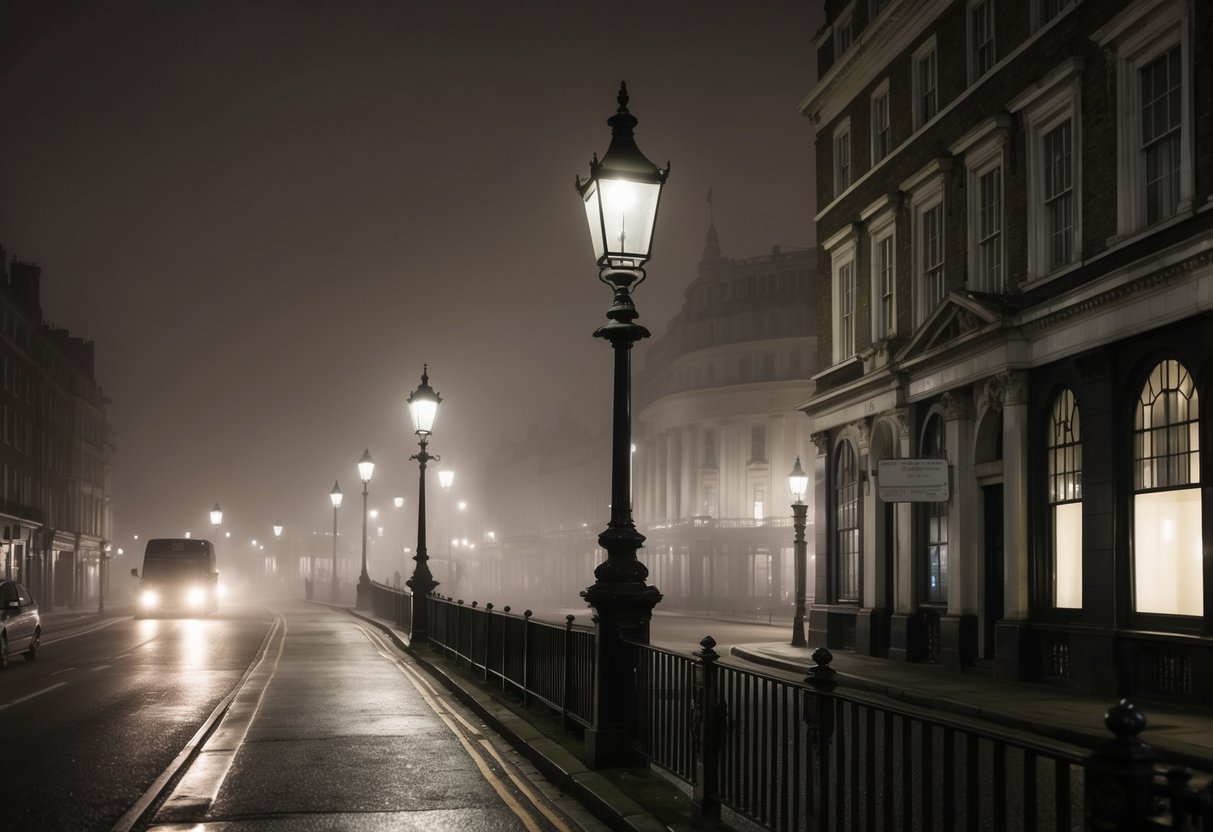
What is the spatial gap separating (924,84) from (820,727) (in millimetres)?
21123

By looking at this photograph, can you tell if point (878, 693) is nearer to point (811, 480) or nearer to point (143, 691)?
point (143, 691)

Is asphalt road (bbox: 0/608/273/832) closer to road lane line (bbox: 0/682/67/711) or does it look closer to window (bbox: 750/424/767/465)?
road lane line (bbox: 0/682/67/711)

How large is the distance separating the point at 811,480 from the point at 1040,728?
69.4 metres

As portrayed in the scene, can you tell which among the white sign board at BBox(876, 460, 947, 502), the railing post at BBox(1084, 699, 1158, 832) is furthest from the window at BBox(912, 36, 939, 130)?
the railing post at BBox(1084, 699, 1158, 832)

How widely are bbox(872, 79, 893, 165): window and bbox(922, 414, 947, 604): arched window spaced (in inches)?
243

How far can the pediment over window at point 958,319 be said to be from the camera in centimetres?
2117

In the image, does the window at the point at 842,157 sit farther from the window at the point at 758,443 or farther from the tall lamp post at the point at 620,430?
the window at the point at 758,443

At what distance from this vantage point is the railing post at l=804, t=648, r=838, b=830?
6473mm

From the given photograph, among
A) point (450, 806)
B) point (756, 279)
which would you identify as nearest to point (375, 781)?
point (450, 806)

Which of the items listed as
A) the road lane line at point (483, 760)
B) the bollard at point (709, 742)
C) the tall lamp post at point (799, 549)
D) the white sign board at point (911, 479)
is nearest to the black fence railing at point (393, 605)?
the tall lamp post at point (799, 549)

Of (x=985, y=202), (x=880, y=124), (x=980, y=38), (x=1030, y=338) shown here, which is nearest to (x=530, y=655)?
(x=1030, y=338)

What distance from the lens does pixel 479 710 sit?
50.3 feet

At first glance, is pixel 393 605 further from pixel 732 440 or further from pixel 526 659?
pixel 732 440

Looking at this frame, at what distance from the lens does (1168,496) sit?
56.9 ft
